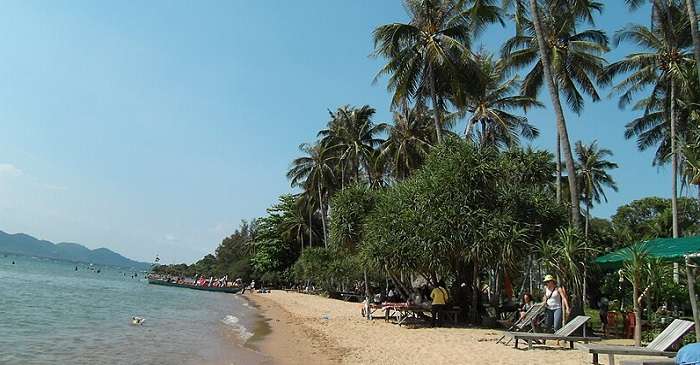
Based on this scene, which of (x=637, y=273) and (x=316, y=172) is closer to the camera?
(x=637, y=273)

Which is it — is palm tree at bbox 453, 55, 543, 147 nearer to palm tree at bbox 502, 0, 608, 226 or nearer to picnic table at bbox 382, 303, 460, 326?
Answer: palm tree at bbox 502, 0, 608, 226

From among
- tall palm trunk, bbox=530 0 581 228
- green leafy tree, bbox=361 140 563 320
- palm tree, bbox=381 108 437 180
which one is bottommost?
green leafy tree, bbox=361 140 563 320

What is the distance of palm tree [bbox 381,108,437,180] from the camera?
1299 inches

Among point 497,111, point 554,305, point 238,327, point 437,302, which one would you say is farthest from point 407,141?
point 554,305

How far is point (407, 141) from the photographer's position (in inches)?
1318

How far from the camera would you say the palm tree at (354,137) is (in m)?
38.4

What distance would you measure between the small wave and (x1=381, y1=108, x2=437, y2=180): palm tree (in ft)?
43.3

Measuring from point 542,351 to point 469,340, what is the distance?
2.55m

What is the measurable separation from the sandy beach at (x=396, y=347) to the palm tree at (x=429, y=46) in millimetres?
9405

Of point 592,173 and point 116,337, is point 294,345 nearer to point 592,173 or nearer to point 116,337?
point 116,337

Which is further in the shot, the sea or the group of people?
the sea

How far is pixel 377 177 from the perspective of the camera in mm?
39125

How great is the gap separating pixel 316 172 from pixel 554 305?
3495 cm

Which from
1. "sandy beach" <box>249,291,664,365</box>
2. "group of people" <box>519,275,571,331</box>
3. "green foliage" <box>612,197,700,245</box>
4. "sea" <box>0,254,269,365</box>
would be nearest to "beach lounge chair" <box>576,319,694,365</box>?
"sandy beach" <box>249,291,664,365</box>
